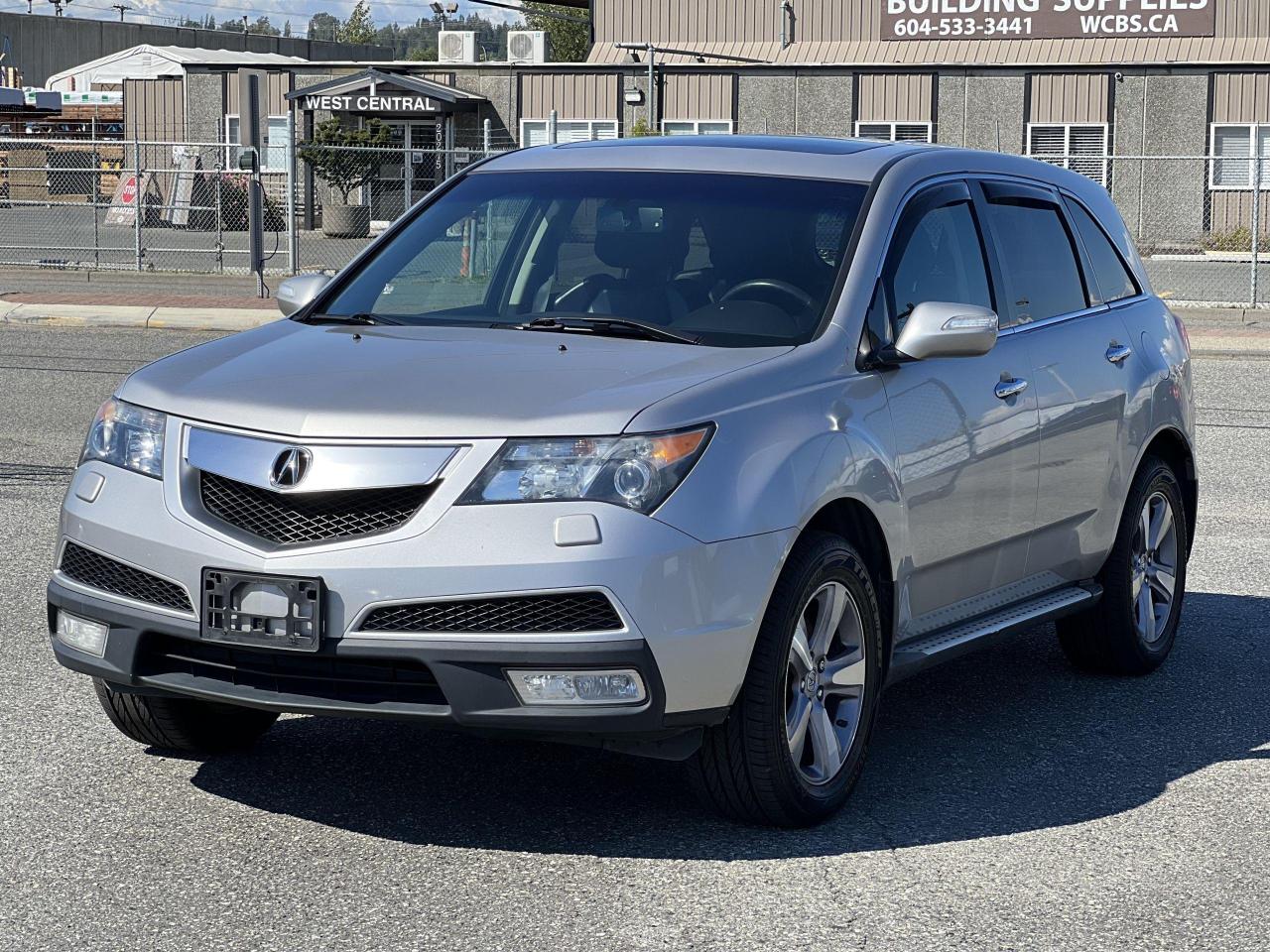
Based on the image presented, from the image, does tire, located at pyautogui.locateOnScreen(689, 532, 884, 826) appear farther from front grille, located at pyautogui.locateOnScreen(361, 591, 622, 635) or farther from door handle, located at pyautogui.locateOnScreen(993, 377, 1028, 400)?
door handle, located at pyautogui.locateOnScreen(993, 377, 1028, 400)

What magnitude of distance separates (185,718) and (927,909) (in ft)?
6.99

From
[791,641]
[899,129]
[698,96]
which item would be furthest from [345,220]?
[791,641]

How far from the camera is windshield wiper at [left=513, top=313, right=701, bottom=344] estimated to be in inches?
200

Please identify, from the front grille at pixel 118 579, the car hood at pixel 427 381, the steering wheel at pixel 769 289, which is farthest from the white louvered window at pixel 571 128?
the front grille at pixel 118 579

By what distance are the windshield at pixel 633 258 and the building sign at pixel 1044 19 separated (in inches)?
1514

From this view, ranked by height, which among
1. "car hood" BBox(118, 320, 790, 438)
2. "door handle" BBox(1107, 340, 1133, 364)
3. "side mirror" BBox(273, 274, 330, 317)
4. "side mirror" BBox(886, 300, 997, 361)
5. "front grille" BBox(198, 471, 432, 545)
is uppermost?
"side mirror" BBox(273, 274, 330, 317)

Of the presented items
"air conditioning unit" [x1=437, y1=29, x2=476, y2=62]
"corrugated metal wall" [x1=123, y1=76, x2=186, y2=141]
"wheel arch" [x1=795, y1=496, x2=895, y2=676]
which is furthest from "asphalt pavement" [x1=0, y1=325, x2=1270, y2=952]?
"air conditioning unit" [x1=437, y1=29, x2=476, y2=62]

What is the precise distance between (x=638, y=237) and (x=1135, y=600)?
93.9 inches

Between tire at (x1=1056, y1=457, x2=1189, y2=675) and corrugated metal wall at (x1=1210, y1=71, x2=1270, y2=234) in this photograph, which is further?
corrugated metal wall at (x1=1210, y1=71, x2=1270, y2=234)

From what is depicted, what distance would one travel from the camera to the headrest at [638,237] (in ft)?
18.0

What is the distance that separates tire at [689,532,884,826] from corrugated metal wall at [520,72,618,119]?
1525 inches

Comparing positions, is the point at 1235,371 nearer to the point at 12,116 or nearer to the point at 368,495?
the point at 368,495

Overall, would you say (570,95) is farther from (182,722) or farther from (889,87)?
(182,722)

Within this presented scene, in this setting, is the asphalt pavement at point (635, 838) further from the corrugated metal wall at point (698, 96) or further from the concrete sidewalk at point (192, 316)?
the corrugated metal wall at point (698, 96)
